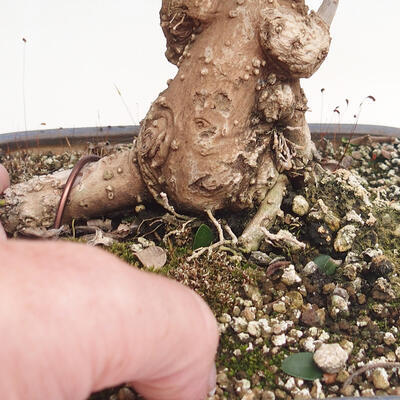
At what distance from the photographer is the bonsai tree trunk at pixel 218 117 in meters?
1.44

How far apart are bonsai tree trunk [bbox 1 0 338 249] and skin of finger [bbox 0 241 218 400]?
2.09 feet

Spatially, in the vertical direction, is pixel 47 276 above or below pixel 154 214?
above

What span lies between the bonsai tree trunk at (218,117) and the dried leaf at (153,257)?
0.15 m

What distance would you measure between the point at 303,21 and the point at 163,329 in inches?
36.0

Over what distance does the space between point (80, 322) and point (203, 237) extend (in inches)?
31.7

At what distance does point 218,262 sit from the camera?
4.81 ft

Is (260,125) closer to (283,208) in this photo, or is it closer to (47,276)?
(283,208)

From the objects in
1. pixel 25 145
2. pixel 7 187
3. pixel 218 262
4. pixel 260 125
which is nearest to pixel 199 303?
pixel 218 262

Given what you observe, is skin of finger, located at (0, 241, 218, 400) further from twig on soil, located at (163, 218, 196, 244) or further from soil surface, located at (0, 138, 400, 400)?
twig on soil, located at (163, 218, 196, 244)

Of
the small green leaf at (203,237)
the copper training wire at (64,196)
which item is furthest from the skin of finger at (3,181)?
the small green leaf at (203,237)

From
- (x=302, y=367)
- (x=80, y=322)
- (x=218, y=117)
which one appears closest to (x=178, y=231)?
(x=218, y=117)

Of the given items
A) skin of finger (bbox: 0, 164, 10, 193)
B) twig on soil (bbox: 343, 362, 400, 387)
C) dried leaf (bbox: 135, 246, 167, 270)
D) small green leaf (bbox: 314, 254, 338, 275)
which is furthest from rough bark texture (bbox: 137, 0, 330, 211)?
twig on soil (bbox: 343, 362, 400, 387)

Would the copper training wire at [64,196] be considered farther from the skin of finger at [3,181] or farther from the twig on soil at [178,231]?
the twig on soil at [178,231]

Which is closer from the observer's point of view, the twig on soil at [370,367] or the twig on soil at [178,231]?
the twig on soil at [370,367]
